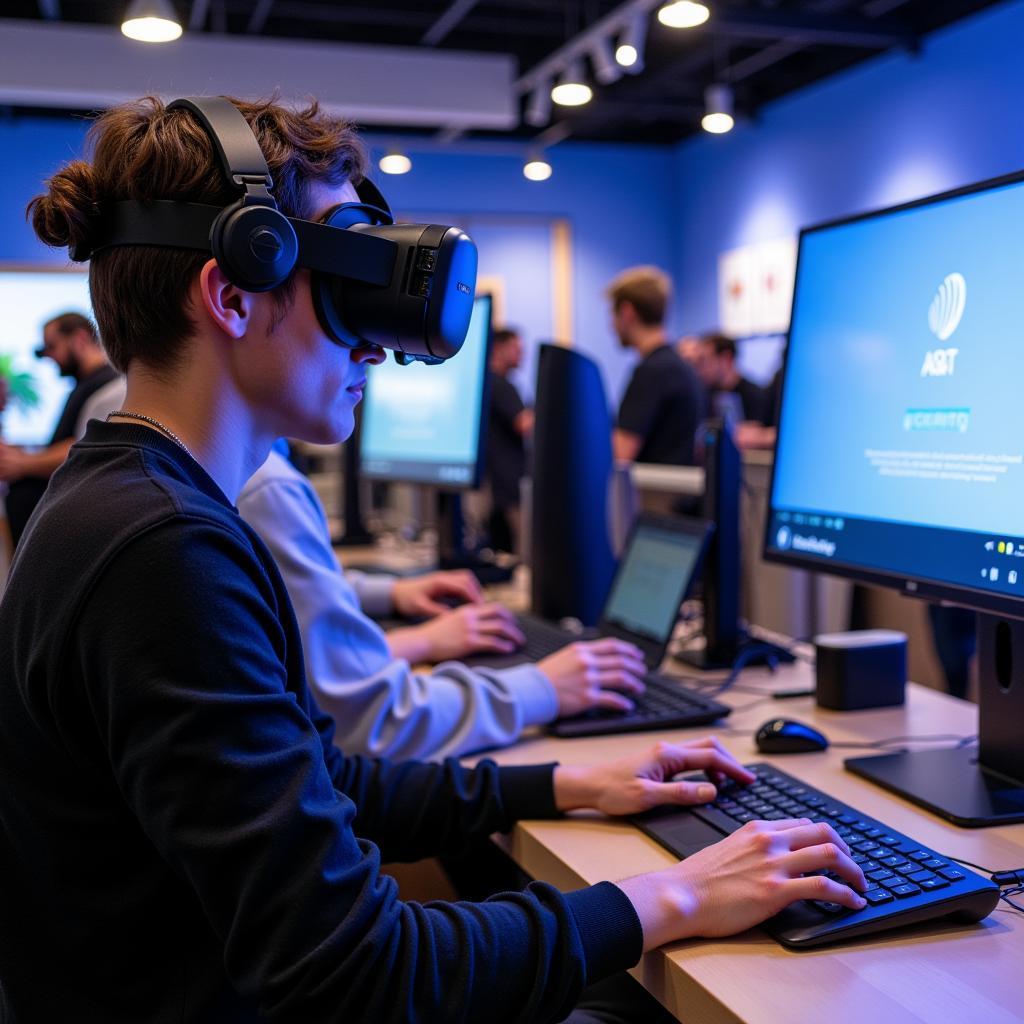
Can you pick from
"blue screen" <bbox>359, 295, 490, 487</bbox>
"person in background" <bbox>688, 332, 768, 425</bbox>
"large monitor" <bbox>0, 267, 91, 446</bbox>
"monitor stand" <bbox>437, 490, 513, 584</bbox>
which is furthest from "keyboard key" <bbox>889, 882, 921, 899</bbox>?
"large monitor" <bbox>0, 267, 91, 446</bbox>

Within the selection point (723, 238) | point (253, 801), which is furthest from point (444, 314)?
point (723, 238)

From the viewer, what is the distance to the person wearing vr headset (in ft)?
2.22

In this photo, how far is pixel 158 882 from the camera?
0.75 meters

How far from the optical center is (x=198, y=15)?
6035mm

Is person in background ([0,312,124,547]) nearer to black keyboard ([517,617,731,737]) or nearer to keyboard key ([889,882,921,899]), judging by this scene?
black keyboard ([517,617,731,737])

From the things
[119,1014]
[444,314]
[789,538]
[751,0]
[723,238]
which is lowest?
[119,1014]

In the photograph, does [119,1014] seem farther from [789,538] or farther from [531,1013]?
[789,538]

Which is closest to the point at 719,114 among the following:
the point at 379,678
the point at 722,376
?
the point at 722,376

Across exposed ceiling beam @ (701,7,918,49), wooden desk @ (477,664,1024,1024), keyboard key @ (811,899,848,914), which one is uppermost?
exposed ceiling beam @ (701,7,918,49)

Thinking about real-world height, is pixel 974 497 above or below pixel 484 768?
above

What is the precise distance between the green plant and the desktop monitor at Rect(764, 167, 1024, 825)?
570 centimetres

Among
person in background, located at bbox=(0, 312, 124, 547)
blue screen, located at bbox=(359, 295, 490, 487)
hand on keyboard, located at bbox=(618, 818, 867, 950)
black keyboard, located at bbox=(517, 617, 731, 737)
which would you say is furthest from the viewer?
person in background, located at bbox=(0, 312, 124, 547)

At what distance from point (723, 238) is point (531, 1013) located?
25.6 ft

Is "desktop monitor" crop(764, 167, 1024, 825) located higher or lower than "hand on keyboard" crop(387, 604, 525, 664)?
higher
